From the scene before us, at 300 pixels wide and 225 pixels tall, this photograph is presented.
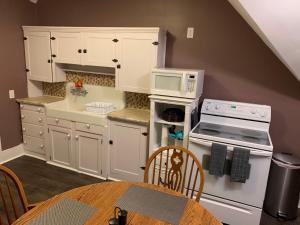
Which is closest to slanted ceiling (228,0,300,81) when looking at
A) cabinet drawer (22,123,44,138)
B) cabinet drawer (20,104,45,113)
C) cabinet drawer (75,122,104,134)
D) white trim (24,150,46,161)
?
cabinet drawer (75,122,104,134)

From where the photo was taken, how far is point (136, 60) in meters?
2.85

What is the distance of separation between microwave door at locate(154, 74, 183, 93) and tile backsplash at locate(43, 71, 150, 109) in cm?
62

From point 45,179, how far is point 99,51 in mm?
1755

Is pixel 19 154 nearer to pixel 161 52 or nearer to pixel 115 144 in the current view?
pixel 115 144

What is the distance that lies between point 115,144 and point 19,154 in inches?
68.6

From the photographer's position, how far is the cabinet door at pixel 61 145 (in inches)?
128

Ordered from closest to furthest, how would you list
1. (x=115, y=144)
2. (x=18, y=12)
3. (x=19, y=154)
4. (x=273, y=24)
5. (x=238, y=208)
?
(x=273, y=24) → (x=238, y=208) → (x=115, y=144) → (x=18, y=12) → (x=19, y=154)

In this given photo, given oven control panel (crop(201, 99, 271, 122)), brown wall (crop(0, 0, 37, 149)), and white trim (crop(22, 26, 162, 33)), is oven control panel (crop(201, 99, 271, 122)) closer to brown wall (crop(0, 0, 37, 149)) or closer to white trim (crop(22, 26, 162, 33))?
white trim (crop(22, 26, 162, 33))

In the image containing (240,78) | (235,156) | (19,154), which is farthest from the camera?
(19,154)

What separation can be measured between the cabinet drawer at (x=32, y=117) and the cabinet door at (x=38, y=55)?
19.9 inches

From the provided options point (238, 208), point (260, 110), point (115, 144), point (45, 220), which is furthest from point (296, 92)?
point (45, 220)

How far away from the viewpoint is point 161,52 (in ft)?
9.50

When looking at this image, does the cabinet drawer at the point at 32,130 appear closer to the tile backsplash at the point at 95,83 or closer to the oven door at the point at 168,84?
the tile backsplash at the point at 95,83

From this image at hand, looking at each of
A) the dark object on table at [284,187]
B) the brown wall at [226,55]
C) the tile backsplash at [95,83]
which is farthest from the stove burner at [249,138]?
the tile backsplash at [95,83]
